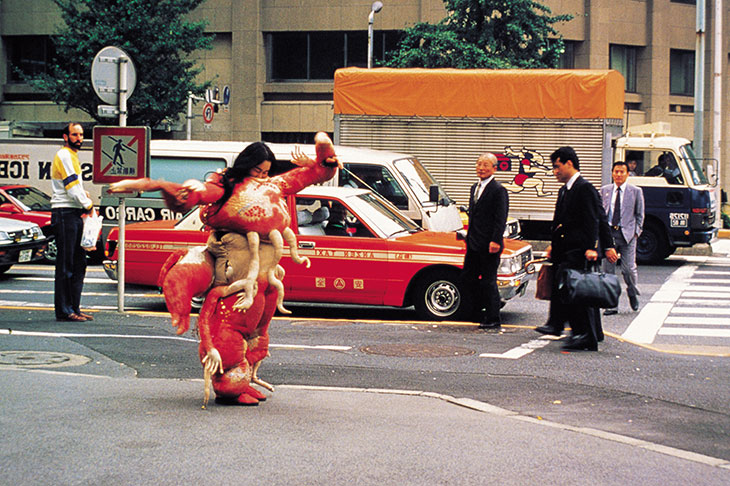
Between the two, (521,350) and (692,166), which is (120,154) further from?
(692,166)

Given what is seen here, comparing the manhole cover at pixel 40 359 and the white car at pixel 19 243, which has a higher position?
the white car at pixel 19 243

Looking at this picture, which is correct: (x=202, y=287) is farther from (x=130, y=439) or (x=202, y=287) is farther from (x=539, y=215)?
(x=539, y=215)

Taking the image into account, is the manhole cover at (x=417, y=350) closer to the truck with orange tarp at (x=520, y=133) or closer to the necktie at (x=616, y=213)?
the necktie at (x=616, y=213)

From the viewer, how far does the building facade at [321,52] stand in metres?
36.9

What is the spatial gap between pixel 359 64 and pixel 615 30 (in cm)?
926

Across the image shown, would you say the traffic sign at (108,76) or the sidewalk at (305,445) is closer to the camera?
the sidewalk at (305,445)

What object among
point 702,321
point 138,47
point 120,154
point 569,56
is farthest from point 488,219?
point 569,56

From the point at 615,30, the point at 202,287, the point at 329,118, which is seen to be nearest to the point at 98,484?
the point at 202,287

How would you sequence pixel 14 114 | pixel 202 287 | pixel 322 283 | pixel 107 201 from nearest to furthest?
pixel 202 287 < pixel 322 283 < pixel 107 201 < pixel 14 114

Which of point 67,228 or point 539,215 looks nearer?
point 67,228

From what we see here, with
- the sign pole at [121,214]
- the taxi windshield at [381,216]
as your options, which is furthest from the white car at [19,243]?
the taxi windshield at [381,216]

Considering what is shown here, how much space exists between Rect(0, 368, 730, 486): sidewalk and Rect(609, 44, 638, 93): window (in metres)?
33.0

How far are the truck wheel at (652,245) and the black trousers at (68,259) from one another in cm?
1202

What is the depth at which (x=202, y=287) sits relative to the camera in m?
6.64
